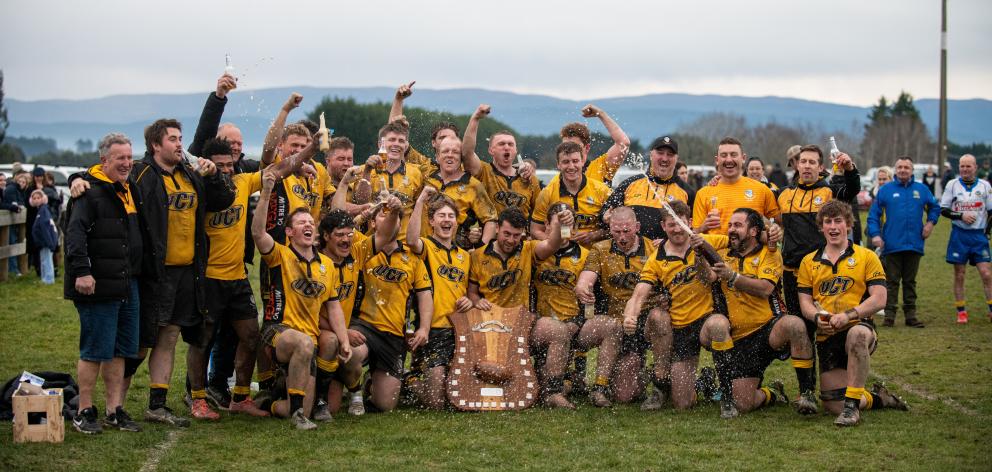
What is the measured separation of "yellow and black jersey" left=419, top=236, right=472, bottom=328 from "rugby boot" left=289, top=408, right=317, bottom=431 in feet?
4.83

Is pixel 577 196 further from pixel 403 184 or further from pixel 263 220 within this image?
pixel 263 220

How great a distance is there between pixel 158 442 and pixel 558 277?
3679 millimetres

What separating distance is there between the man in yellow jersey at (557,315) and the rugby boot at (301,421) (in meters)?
2.00

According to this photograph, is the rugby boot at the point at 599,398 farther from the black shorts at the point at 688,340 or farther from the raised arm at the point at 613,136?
the raised arm at the point at 613,136

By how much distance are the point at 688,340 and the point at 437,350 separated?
2.13 m

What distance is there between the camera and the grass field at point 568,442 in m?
6.73

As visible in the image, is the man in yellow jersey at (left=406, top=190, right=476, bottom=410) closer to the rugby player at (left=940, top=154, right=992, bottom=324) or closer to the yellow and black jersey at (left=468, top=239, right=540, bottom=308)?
the yellow and black jersey at (left=468, top=239, right=540, bottom=308)

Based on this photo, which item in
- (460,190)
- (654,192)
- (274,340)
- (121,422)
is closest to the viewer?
(121,422)

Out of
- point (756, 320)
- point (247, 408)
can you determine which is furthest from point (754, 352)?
point (247, 408)

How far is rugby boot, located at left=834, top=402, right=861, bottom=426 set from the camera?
7.71 meters

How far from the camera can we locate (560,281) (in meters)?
9.23

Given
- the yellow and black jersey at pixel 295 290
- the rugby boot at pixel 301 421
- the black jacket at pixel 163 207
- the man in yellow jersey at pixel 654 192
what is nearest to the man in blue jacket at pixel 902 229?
the man in yellow jersey at pixel 654 192

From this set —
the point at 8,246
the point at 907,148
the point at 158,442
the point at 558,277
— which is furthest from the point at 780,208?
the point at 907,148

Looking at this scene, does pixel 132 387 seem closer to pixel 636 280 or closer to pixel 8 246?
pixel 636 280
